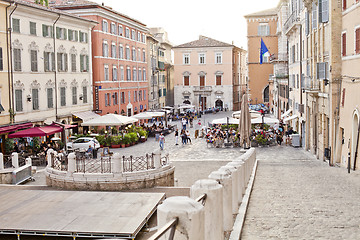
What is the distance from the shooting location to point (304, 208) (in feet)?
35.4

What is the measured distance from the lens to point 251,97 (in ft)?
255

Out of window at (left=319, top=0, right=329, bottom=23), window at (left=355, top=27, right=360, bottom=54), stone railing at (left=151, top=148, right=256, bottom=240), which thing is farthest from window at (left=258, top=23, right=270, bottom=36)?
stone railing at (left=151, top=148, right=256, bottom=240)

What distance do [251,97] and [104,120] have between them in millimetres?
44408

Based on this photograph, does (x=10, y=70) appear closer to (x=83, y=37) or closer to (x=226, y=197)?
(x=83, y=37)

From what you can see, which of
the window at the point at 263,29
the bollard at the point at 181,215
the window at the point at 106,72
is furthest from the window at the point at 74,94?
the bollard at the point at 181,215

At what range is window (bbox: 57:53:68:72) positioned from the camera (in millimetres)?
39781

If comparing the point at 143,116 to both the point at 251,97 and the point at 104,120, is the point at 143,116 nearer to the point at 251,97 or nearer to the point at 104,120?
the point at 104,120

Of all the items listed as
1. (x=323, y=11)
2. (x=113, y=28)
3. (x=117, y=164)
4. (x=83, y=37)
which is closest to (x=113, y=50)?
(x=113, y=28)

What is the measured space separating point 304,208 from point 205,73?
241ft

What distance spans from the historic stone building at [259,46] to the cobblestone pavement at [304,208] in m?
57.0

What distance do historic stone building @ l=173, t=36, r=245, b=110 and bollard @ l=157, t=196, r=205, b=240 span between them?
79.0 m

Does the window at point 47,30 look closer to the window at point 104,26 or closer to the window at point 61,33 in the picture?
the window at point 61,33

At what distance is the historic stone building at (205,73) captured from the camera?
83.3 meters

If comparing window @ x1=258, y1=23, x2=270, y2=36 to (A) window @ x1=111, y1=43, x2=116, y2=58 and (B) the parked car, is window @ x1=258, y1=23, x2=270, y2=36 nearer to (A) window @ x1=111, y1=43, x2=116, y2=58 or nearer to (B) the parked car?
(A) window @ x1=111, y1=43, x2=116, y2=58
